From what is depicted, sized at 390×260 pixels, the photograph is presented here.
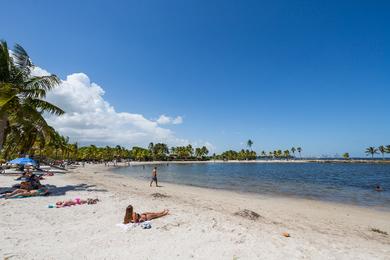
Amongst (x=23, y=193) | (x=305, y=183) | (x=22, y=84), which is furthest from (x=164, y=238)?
(x=305, y=183)

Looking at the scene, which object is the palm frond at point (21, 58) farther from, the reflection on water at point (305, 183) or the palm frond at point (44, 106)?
the reflection on water at point (305, 183)

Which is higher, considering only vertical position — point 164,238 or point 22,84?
point 22,84

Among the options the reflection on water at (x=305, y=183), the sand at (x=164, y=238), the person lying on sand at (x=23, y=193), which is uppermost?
the person lying on sand at (x=23, y=193)

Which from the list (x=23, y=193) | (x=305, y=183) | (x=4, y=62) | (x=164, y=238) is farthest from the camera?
(x=305, y=183)

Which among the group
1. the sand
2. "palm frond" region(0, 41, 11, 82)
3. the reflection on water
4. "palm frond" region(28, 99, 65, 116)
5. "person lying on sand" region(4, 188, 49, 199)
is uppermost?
"palm frond" region(0, 41, 11, 82)

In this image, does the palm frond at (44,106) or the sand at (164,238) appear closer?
the sand at (164,238)

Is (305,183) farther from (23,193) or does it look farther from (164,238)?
(23,193)

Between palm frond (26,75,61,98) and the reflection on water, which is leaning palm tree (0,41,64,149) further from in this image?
the reflection on water

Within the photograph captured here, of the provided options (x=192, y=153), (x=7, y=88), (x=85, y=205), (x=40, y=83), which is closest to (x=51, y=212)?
(x=85, y=205)

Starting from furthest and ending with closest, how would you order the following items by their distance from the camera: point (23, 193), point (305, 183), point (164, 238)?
point (305, 183) < point (23, 193) < point (164, 238)

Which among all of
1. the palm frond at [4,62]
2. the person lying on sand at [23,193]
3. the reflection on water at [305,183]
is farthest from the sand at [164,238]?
the reflection on water at [305,183]

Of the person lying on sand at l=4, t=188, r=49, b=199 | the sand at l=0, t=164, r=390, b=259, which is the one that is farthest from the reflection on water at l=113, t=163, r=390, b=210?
the person lying on sand at l=4, t=188, r=49, b=199

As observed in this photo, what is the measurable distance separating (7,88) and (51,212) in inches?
293

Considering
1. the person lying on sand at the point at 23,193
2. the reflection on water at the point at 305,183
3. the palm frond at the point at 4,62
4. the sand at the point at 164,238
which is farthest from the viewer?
the reflection on water at the point at 305,183
